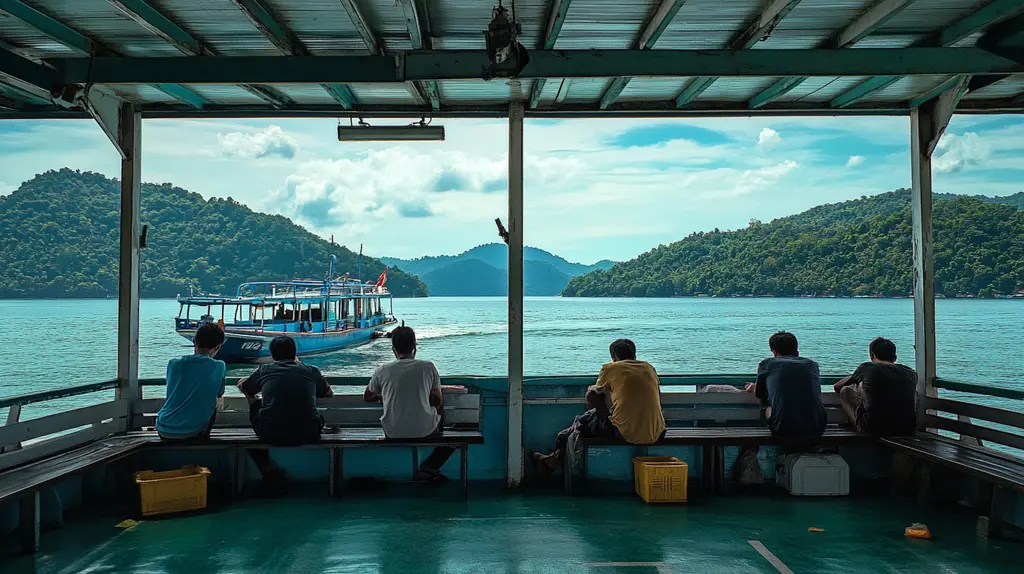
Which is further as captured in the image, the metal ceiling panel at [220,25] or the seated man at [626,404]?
the seated man at [626,404]

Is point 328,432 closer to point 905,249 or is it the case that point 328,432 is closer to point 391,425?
point 391,425

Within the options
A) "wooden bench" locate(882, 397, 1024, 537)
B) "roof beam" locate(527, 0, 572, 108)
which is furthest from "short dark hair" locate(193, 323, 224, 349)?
"wooden bench" locate(882, 397, 1024, 537)

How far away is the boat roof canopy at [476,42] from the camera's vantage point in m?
4.14

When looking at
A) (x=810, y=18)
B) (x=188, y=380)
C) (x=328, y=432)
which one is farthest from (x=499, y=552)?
(x=810, y=18)

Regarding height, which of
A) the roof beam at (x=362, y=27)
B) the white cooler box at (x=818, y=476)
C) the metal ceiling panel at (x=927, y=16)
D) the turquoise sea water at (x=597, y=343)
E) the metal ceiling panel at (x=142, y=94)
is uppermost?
the metal ceiling panel at (x=927, y=16)

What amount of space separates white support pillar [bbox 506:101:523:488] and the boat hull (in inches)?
1051

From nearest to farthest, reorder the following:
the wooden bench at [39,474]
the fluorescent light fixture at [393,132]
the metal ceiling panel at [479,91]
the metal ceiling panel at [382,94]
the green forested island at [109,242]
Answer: the wooden bench at [39,474] → the metal ceiling panel at [479,91] → the metal ceiling panel at [382,94] → the fluorescent light fixture at [393,132] → the green forested island at [109,242]

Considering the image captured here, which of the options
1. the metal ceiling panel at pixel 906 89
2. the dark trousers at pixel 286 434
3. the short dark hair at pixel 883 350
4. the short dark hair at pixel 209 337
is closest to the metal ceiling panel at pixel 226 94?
the short dark hair at pixel 209 337

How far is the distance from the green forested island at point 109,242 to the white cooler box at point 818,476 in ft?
202

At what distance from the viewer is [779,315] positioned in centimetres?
8644

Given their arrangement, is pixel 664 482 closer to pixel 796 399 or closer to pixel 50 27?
pixel 796 399

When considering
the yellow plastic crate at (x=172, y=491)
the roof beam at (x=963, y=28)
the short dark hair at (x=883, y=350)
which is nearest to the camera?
the roof beam at (x=963, y=28)

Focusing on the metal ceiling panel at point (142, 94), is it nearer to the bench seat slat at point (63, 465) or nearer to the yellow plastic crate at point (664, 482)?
the bench seat slat at point (63, 465)

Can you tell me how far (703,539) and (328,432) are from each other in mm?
2855
